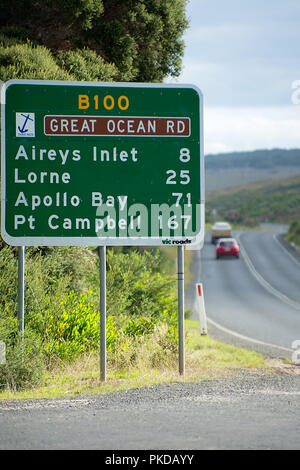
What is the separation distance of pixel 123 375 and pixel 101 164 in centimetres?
319

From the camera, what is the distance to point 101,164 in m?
10.1

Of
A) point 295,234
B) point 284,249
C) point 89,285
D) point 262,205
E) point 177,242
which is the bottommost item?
point 89,285

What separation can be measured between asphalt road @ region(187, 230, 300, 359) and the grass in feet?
9.72

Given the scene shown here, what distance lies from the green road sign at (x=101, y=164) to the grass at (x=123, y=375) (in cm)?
200

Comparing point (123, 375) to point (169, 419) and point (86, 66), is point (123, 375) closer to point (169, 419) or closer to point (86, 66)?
point (169, 419)

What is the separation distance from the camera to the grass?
867 centimetres

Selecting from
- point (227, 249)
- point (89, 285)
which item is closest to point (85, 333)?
point (89, 285)

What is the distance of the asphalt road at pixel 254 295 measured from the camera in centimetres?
1909

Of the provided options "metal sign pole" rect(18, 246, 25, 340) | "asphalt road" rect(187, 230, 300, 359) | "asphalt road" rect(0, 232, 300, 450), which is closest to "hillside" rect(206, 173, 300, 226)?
"asphalt road" rect(187, 230, 300, 359)

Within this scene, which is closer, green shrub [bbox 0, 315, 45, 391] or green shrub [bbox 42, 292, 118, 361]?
green shrub [bbox 0, 315, 45, 391]

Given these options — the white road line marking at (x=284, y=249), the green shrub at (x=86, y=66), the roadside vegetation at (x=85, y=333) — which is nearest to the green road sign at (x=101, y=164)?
the roadside vegetation at (x=85, y=333)

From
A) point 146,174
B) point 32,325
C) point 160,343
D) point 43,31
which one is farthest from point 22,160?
point 43,31

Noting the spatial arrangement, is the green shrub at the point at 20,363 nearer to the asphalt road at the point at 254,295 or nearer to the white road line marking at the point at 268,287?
the asphalt road at the point at 254,295

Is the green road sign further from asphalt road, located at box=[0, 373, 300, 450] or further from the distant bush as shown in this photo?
the distant bush
